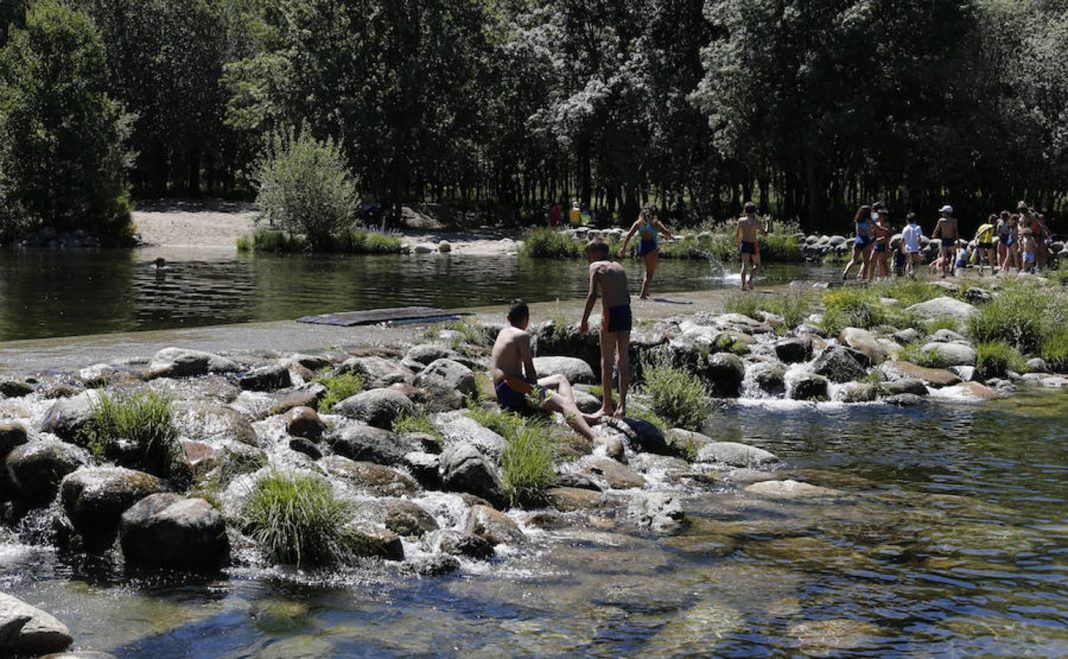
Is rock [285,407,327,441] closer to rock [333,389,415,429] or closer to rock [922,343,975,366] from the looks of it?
rock [333,389,415,429]

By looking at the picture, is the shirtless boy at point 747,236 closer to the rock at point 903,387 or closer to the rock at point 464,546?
the rock at point 903,387

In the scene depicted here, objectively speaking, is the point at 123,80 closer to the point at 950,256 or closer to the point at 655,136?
the point at 655,136

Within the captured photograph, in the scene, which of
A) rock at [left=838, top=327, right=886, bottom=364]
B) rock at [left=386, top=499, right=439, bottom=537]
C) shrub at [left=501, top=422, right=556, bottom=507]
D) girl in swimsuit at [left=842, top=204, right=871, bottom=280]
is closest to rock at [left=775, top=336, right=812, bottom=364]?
rock at [left=838, top=327, right=886, bottom=364]

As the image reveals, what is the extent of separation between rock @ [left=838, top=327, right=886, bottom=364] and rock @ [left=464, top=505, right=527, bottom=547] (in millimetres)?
10754

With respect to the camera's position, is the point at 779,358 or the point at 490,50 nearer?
the point at 779,358

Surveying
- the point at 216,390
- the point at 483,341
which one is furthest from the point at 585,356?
the point at 216,390

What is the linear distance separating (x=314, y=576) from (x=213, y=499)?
1290 mm

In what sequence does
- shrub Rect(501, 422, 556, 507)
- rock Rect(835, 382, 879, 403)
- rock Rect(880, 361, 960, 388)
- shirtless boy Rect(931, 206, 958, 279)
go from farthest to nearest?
shirtless boy Rect(931, 206, 958, 279)
rock Rect(880, 361, 960, 388)
rock Rect(835, 382, 879, 403)
shrub Rect(501, 422, 556, 507)

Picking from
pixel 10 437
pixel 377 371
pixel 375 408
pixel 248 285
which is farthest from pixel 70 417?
pixel 248 285

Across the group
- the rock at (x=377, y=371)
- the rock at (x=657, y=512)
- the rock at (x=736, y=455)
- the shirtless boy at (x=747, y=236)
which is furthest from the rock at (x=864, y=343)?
the rock at (x=657, y=512)

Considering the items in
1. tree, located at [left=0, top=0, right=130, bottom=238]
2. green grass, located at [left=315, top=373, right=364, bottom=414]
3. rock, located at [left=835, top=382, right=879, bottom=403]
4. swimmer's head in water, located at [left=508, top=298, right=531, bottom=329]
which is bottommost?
rock, located at [left=835, top=382, right=879, bottom=403]

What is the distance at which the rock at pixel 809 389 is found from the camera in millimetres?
17219

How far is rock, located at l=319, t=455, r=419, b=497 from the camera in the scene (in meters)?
10.2

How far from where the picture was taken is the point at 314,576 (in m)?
8.54
